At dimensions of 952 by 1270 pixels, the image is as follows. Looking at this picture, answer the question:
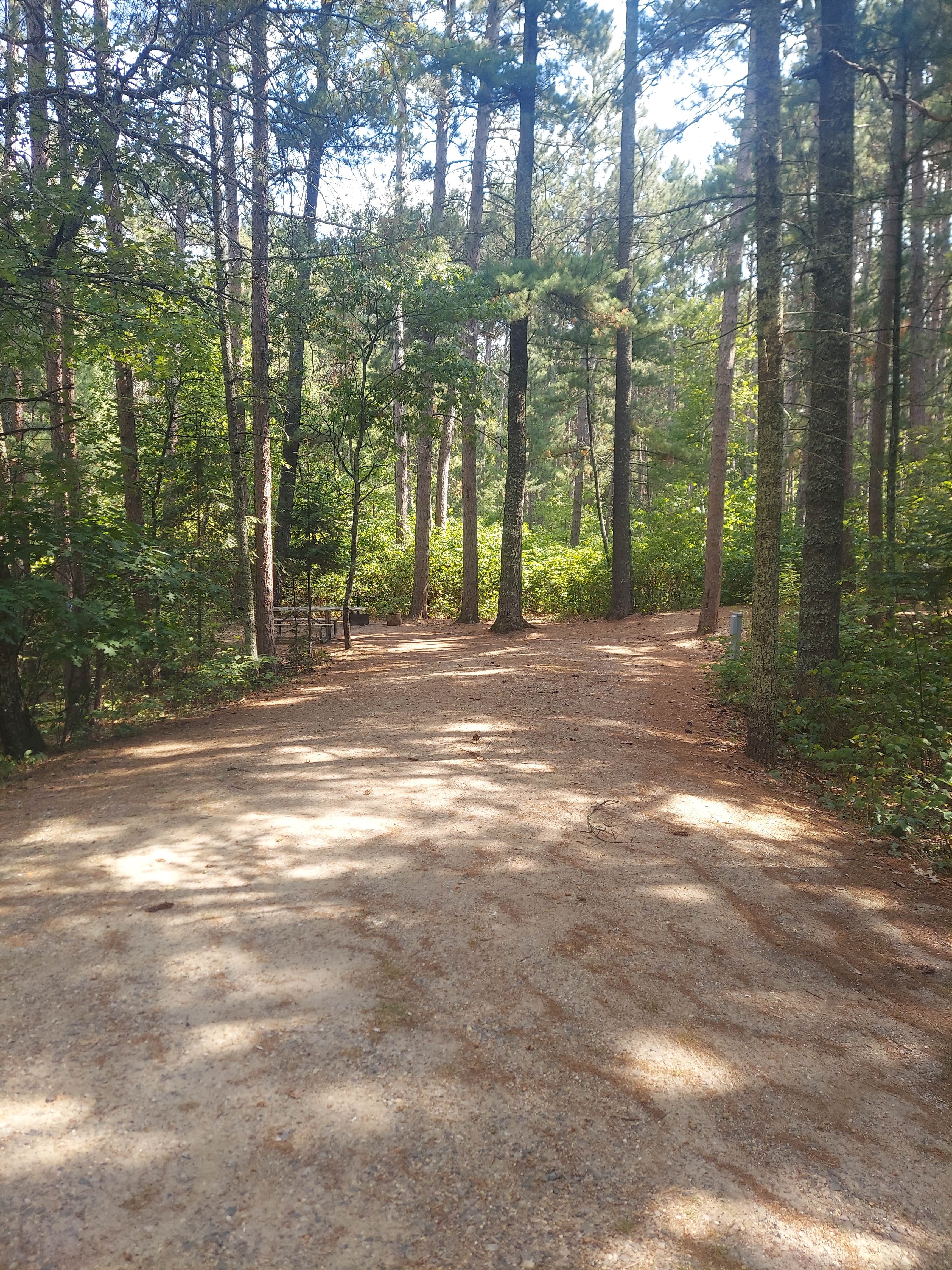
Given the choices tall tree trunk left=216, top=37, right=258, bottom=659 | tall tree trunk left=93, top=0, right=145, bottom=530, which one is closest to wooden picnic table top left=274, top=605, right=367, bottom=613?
tall tree trunk left=216, top=37, right=258, bottom=659

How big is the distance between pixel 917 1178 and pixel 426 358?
1198 cm

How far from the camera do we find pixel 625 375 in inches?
647

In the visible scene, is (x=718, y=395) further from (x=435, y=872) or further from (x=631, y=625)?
(x=435, y=872)

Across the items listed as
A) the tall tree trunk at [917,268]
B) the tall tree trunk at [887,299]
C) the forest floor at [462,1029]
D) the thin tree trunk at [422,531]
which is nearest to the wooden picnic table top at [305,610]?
the thin tree trunk at [422,531]

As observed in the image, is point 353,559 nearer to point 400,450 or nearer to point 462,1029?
point 400,450

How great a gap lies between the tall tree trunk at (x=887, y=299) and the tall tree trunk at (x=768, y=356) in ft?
12.0

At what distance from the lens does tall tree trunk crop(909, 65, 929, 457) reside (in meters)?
9.94

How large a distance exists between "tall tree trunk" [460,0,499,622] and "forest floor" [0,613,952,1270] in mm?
11071

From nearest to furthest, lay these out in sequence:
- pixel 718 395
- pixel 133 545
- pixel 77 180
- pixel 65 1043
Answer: pixel 65 1043 < pixel 77 180 < pixel 133 545 < pixel 718 395

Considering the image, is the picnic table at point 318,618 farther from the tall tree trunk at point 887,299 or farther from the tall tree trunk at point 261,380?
the tall tree trunk at point 887,299

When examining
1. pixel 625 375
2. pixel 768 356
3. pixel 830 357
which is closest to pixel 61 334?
pixel 768 356

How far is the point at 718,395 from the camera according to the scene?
44.0ft

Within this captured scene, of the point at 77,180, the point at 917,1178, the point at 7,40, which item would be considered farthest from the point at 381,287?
the point at 917,1178

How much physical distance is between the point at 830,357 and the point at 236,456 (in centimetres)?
747
